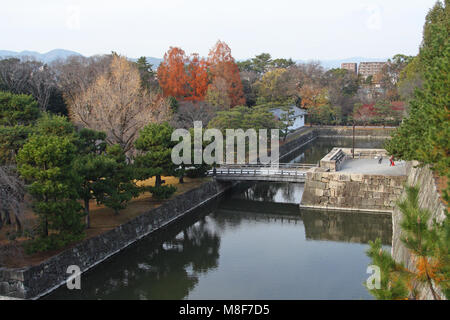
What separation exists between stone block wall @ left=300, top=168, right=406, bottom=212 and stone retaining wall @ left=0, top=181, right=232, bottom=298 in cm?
652

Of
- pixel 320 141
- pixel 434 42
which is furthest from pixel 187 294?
pixel 320 141

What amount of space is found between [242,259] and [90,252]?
5841mm

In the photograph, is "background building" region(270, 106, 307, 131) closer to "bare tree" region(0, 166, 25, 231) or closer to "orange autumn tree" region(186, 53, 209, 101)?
"orange autumn tree" region(186, 53, 209, 101)

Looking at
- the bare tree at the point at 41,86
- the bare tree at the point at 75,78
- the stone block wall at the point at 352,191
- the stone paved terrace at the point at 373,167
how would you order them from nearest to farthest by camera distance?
the stone block wall at the point at 352,191, the stone paved terrace at the point at 373,167, the bare tree at the point at 41,86, the bare tree at the point at 75,78

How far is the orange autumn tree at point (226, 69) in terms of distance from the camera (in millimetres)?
43750

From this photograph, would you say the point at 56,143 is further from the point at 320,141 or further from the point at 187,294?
the point at 320,141

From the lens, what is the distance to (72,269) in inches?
564

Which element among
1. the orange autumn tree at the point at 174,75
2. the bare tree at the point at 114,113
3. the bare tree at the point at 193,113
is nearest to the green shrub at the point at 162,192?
the bare tree at the point at 114,113

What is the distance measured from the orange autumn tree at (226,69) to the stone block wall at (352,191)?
22.3m

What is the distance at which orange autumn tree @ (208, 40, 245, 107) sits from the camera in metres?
43.8

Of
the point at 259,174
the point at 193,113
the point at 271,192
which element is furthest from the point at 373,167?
the point at 193,113

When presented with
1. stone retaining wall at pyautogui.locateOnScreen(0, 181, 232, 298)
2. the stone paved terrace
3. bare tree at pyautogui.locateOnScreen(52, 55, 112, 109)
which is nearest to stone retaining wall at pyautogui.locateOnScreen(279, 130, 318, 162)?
the stone paved terrace

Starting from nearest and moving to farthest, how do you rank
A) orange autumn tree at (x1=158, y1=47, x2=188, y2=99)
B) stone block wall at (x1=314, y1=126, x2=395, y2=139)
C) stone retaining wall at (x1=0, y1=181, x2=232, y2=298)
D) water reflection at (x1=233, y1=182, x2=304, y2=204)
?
stone retaining wall at (x1=0, y1=181, x2=232, y2=298) → water reflection at (x1=233, y1=182, x2=304, y2=204) → orange autumn tree at (x1=158, y1=47, x2=188, y2=99) → stone block wall at (x1=314, y1=126, x2=395, y2=139)

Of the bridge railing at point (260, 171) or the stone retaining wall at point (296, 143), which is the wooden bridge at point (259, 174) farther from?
the stone retaining wall at point (296, 143)
